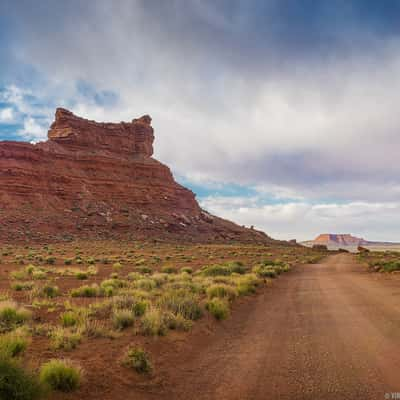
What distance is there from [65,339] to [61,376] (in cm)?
206

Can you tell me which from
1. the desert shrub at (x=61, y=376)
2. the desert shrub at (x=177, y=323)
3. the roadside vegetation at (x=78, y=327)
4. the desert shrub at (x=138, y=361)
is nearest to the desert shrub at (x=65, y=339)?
the roadside vegetation at (x=78, y=327)

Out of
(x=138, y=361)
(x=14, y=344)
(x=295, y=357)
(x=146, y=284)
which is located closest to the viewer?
(x=138, y=361)

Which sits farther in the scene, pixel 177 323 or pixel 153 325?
pixel 177 323

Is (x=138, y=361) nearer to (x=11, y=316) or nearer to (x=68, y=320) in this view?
(x=68, y=320)

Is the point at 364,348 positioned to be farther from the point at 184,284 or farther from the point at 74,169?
the point at 74,169

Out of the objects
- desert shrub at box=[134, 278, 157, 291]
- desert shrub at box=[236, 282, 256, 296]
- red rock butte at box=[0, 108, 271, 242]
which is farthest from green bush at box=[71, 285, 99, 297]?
red rock butte at box=[0, 108, 271, 242]

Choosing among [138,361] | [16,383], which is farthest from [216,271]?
[16,383]

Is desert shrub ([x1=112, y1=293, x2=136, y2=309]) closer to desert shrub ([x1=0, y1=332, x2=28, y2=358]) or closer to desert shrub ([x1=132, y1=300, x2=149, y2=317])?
desert shrub ([x1=132, y1=300, x2=149, y2=317])

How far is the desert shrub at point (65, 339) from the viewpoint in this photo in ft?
21.7

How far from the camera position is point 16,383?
421 centimetres

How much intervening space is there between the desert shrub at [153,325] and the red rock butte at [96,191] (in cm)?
5259

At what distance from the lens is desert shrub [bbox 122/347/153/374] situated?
582 cm

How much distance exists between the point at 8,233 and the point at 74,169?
28.5 meters

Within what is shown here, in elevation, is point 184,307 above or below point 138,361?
above
